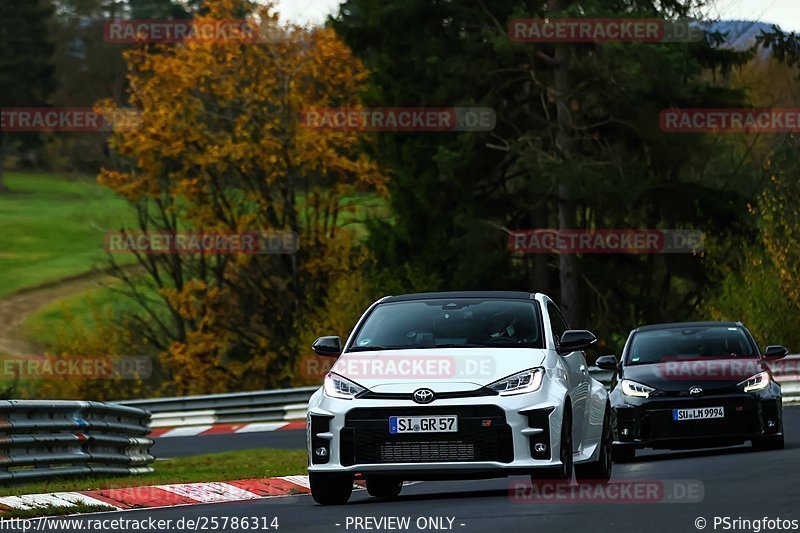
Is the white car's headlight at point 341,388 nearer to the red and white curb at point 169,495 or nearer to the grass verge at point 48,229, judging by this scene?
the red and white curb at point 169,495

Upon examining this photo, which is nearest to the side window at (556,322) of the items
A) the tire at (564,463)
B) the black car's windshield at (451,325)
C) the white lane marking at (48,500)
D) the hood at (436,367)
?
the black car's windshield at (451,325)

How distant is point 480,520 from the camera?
Result: 39.4 ft

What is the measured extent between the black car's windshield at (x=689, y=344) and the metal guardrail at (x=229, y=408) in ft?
53.2

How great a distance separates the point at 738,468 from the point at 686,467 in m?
0.86

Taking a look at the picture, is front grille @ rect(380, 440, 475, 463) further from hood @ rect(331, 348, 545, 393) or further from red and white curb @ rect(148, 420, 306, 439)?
red and white curb @ rect(148, 420, 306, 439)

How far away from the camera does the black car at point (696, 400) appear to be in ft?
62.4

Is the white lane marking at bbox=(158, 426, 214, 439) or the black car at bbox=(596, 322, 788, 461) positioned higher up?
the black car at bbox=(596, 322, 788, 461)

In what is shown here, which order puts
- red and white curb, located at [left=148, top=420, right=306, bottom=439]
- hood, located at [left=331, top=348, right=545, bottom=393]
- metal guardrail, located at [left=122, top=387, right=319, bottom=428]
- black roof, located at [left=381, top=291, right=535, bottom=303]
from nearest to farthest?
hood, located at [left=331, top=348, right=545, bottom=393], black roof, located at [left=381, top=291, right=535, bottom=303], red and white curb, located at [left=148, top=420, right=306, bottom=439], metal guardrail, located at [left=122, top=387, right=319, bottom=428]

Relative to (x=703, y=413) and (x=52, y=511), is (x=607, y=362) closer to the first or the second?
(x=703, y=413)

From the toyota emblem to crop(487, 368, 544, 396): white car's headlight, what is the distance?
462 millimetres

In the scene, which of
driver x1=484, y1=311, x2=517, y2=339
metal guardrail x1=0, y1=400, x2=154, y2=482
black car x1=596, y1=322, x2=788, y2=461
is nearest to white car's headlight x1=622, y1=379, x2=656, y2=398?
black car x1=596, y1=322, x2=788, y2=461

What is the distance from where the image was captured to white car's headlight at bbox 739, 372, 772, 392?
1922cm

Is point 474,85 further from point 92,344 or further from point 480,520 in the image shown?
point 480,520

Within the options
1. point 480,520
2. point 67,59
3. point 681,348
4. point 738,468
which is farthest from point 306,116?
point 67,59
